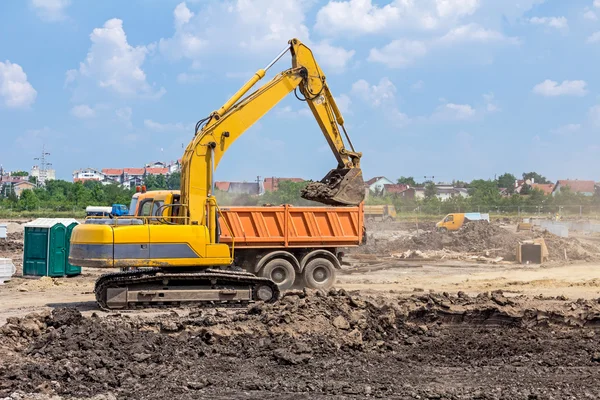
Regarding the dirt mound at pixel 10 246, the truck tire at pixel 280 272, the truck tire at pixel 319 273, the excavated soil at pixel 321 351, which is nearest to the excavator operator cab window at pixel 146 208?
the truck tire at pixel 280 272

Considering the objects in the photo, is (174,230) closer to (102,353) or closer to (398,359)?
(102,353)

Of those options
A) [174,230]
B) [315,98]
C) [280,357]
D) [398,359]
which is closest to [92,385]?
[280,357]


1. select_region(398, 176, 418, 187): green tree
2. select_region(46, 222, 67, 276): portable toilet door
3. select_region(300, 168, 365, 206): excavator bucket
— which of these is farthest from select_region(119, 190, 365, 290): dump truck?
select_region(398, 176, 418, 187): green tree

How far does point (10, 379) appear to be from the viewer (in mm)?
8531

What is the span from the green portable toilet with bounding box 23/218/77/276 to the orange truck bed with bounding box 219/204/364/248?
22.8 feet

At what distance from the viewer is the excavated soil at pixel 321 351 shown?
8.45 metres

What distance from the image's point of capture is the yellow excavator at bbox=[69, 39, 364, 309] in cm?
1382

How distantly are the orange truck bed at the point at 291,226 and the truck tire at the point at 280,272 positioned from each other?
367mm

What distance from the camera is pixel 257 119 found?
15438mm

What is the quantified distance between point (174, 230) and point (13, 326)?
3.89 meters

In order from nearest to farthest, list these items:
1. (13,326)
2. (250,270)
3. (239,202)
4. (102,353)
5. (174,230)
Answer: (102,353)
(13,326)
(174,230)
(250,270)
(239,202)

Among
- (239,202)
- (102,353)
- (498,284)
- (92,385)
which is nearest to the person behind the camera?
(92,385)

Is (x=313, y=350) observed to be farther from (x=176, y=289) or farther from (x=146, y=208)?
(x=146, y=208)

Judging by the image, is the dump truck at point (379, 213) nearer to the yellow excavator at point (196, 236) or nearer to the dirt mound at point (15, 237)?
the dirt mound at point (15, 237)
